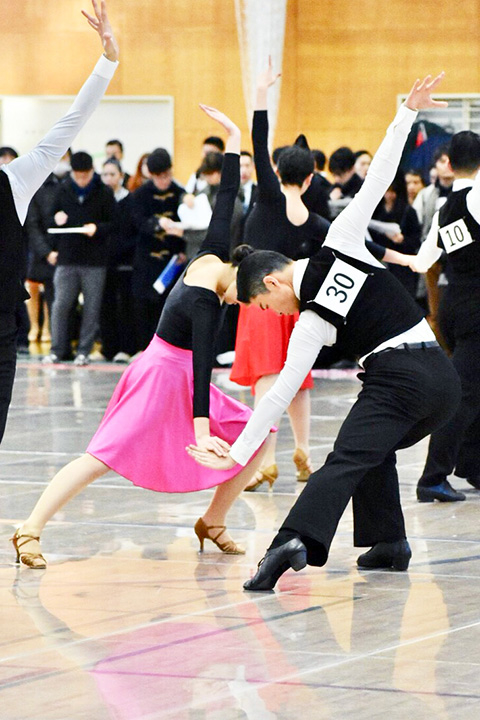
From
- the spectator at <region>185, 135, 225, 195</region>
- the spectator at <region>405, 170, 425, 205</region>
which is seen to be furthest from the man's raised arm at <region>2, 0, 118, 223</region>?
the spectator at <region>405, 170, 425, 205</region>

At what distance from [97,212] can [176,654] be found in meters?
10.2

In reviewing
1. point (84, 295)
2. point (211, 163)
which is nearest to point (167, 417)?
point (211, 163)

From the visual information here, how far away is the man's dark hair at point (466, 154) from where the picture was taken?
24.3 ft

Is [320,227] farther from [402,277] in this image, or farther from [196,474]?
[402,277]

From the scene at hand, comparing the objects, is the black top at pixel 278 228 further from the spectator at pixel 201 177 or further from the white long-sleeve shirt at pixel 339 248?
the spectator at pixel 201 177

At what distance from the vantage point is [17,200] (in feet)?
16.7

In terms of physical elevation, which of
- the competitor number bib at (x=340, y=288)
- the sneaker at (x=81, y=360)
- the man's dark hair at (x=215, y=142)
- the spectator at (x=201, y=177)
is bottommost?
the sneaker at (x=81, y=360)

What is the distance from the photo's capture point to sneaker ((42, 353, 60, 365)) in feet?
48.3

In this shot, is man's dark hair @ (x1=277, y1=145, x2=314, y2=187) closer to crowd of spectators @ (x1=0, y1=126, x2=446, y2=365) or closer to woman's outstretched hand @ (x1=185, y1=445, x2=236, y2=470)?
woman's outstretched hand @ (x1=185, y1=445, x2=236, y2=470)

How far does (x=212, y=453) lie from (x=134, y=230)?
932 centimetres

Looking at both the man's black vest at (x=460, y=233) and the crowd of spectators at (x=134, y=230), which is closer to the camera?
the man's black vest at (x=460, y=233)

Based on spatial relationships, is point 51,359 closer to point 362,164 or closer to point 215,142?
point 215,142

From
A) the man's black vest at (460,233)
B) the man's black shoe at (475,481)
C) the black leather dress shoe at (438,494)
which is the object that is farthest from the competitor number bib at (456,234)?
the man's black shoe at (475,481)

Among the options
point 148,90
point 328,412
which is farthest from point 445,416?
point 148,90
